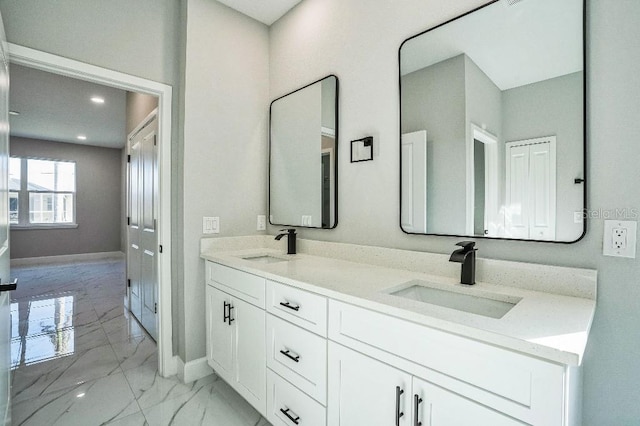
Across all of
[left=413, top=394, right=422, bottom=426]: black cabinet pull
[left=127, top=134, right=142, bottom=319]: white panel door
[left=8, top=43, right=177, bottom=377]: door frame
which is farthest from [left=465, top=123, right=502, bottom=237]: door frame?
[left=127, top=134, right=142, bottom=319]: white panel door

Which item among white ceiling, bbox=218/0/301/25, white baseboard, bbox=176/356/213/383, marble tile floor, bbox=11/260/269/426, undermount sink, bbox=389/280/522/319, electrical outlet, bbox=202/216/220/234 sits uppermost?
white ceiling, bbox=218/0/301/25

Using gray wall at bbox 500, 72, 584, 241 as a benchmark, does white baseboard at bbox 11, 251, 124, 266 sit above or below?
below

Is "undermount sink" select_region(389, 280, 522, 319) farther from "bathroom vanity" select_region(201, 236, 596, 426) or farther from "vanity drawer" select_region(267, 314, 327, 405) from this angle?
"vanity drawer" select_region(267, 314, 327, 405)

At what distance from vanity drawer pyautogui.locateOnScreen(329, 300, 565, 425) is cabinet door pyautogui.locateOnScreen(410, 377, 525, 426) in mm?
23

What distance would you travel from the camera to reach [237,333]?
73.6 inches

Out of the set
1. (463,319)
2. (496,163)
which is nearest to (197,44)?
(496,163)

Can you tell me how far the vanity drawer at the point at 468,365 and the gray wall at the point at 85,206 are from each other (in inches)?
329

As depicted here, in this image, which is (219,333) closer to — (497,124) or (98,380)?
(98,380)

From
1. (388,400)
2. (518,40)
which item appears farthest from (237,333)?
(518,40)

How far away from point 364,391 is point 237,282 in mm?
988

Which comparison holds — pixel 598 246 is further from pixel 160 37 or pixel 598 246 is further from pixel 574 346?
pixel 160 37

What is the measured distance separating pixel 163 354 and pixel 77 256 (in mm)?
6692

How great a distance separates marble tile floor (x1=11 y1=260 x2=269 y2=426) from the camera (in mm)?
1834

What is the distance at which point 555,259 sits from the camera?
48.7 inches
